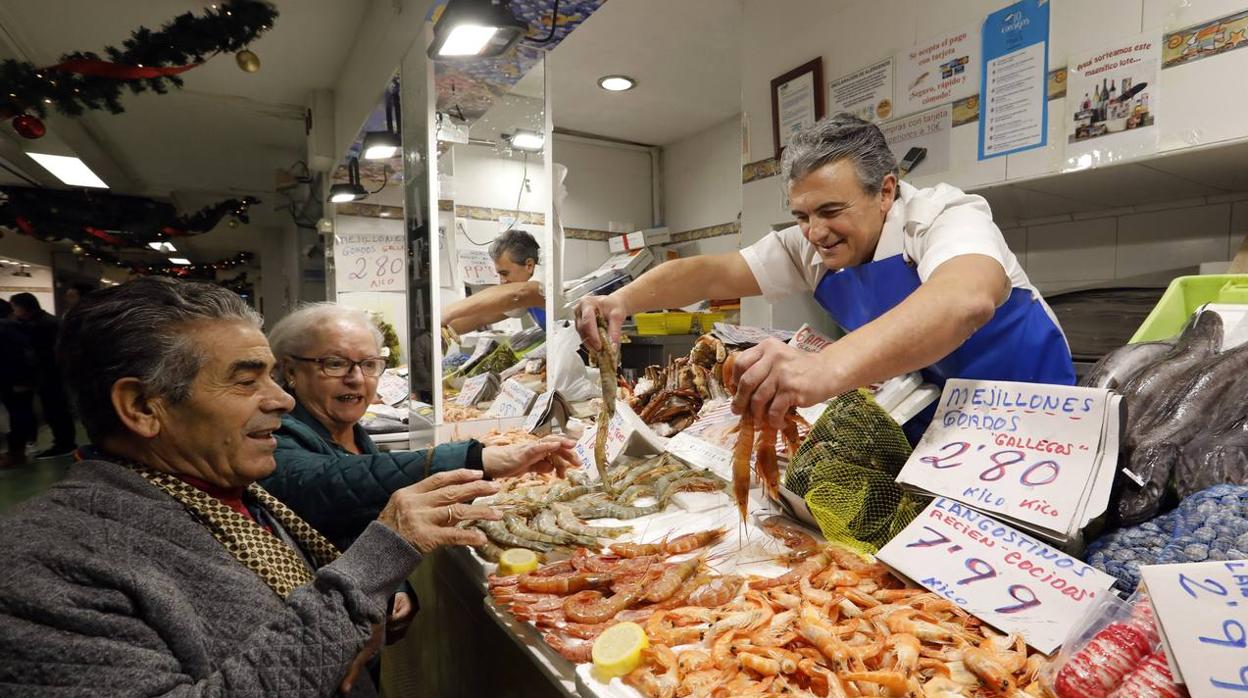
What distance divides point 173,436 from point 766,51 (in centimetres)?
430

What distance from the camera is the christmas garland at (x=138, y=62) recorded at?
493cm

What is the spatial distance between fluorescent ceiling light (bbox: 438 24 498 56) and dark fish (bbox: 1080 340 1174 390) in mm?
2825

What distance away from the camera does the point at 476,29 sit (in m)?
3.16

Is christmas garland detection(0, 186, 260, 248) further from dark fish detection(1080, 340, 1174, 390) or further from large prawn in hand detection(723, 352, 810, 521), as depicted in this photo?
dark fish detection(1080, 340, 1174, 390)

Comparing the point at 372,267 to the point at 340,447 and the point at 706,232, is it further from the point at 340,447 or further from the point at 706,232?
the point at 340,447

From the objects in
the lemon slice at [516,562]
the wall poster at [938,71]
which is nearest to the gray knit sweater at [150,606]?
the lemon slice at [516,562]

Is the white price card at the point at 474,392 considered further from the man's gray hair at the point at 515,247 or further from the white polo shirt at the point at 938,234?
the white polo shirt at the point at 938,234

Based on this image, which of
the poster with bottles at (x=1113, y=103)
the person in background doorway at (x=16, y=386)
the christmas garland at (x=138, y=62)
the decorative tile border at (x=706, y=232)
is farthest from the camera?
the decorative tile border at (x=706, y=232)

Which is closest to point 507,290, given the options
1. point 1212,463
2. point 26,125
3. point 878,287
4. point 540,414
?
point 540,414

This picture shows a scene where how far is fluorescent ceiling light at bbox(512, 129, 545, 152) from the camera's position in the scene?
4.02 m

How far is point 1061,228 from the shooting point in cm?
355

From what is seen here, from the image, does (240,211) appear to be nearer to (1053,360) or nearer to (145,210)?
(145,210)

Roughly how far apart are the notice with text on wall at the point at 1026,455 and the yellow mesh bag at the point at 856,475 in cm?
11

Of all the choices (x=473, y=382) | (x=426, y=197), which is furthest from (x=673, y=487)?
(x=426, y=197)
